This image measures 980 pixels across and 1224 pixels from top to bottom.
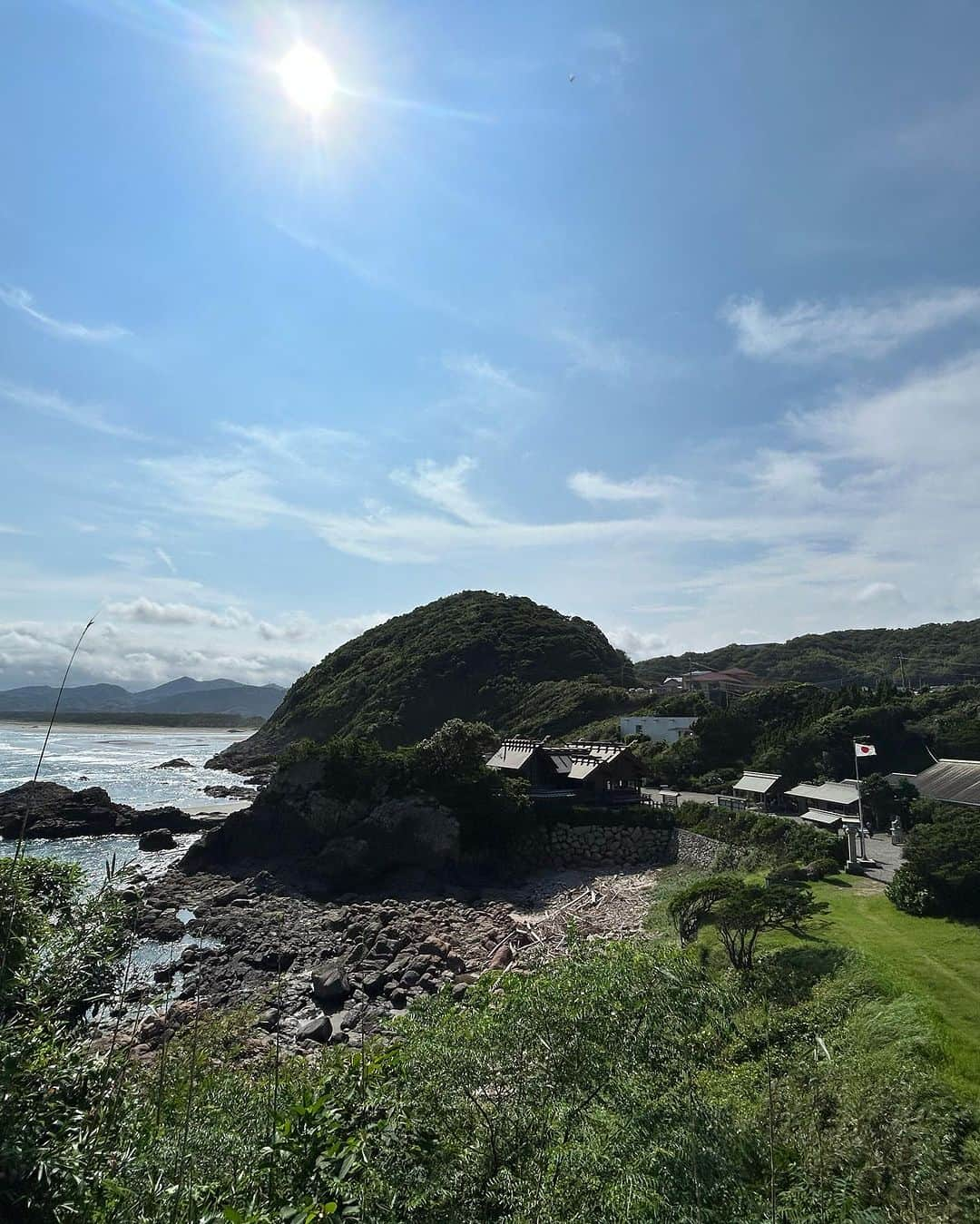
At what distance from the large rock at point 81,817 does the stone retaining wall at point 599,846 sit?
29106 mm

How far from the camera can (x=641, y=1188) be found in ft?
19.4

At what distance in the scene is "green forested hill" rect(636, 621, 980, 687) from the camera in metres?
101

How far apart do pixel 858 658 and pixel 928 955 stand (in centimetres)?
11957

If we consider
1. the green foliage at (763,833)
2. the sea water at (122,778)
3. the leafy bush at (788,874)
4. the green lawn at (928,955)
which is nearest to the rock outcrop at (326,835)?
the sea water at (122,778)

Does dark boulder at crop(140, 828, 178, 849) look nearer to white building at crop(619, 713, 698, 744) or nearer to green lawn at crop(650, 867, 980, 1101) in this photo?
green lawn at crop(650, 867, 980, 1101)

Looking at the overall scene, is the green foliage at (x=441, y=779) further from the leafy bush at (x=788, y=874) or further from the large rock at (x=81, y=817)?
the large rock at (x=81, y=817)

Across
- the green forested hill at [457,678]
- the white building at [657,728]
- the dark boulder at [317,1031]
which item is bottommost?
the dark boulder at [317,1031]

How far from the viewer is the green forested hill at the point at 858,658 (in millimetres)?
101438

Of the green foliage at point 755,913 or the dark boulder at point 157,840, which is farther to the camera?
the dark boulder at point 157,840

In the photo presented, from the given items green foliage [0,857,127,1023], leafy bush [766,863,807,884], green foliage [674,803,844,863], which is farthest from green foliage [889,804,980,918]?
green foliage [0,857,127,1023]

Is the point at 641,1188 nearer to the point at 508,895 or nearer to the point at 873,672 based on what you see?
the point at 508,895

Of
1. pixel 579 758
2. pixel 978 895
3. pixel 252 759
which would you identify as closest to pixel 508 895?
pixel 579 758

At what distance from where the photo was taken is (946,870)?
1730 cm

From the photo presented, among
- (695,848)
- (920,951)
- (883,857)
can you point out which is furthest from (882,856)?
(920,951)
